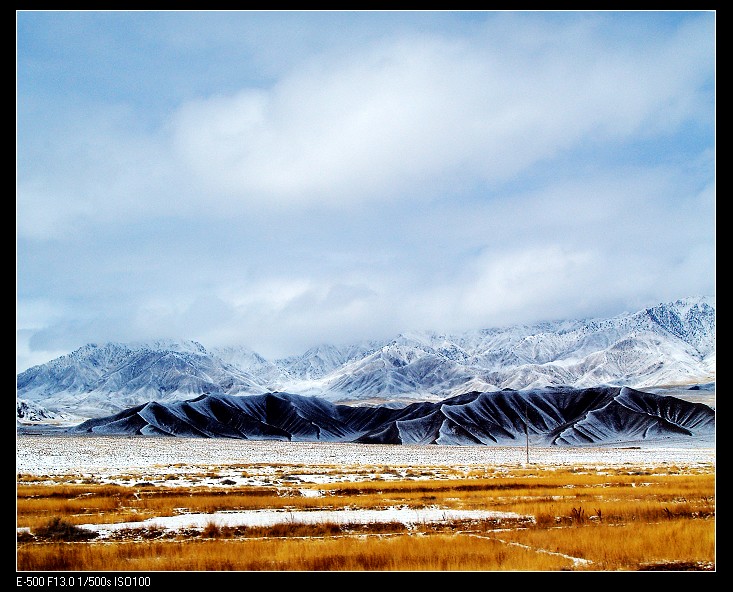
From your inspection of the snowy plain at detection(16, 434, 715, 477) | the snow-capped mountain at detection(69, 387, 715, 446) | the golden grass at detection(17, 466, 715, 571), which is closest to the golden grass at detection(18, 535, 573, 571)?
the golden grass at detection(17, 466, 715, 571)

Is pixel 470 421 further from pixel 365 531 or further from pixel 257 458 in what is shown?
pixel 365 531

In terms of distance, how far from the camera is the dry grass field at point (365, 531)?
1617cm

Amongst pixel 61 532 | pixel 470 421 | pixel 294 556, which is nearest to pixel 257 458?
pixel 61 532

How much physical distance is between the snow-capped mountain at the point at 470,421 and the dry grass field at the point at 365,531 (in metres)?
116

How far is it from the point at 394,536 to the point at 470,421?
146 metres

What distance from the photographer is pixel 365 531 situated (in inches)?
840

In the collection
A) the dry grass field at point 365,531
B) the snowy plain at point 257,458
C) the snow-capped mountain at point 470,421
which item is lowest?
the snow-capped mountain at point 470,421

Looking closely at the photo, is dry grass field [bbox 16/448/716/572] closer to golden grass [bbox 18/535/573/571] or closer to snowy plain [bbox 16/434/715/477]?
golden grass [bbox 18/535/573/571]

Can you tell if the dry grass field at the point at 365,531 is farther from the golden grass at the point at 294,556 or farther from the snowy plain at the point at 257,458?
the snowy plain at the point at 257,458

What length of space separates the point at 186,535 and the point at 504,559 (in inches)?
410

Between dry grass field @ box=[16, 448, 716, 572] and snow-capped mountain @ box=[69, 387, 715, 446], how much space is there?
116 metres

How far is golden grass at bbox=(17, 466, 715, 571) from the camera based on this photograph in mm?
16141

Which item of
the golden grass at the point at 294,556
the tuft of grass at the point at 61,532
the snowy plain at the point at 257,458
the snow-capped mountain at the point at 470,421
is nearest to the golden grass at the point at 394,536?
the golden grass at the point at 294,556
